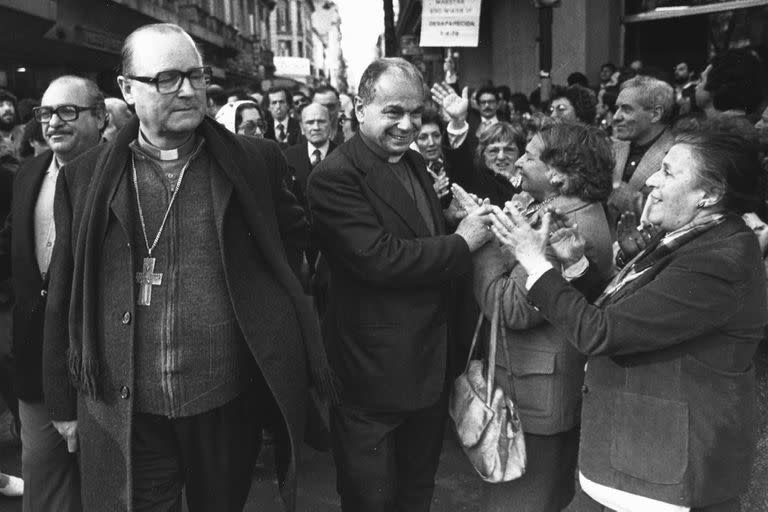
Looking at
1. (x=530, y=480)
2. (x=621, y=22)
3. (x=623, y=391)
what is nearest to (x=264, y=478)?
(x=530, y=480)

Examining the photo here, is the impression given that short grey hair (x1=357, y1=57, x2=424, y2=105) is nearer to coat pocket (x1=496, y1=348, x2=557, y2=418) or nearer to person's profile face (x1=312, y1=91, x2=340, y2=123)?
coat pocket (x1=496, y1=348, x2=557, y2=418)

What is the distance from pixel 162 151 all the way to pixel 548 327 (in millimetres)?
1511

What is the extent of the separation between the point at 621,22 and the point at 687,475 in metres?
11.6

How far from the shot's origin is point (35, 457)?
10.8 feet

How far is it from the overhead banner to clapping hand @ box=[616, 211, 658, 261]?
6.93 metres

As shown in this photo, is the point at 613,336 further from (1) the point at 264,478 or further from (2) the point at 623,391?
(1) the point at 264,478

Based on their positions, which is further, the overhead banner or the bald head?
the overhead banner

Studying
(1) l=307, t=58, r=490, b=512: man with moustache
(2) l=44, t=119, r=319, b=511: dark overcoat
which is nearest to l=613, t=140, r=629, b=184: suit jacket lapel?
(1) l=307, t=58, r=490, b=512: man with moustache

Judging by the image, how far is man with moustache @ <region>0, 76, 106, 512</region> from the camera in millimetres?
3133

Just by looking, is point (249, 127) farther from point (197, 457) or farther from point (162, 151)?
point (197, 457)

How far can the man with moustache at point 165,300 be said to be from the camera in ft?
8.44

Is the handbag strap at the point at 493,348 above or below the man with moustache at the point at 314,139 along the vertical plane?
below

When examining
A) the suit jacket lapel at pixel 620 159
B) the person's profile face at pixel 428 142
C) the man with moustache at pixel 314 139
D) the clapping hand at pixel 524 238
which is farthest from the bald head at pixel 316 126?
the clapping hand at pixel 524 238

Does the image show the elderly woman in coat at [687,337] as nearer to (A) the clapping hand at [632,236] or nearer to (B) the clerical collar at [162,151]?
(A) the clapping hand at [632,236]
